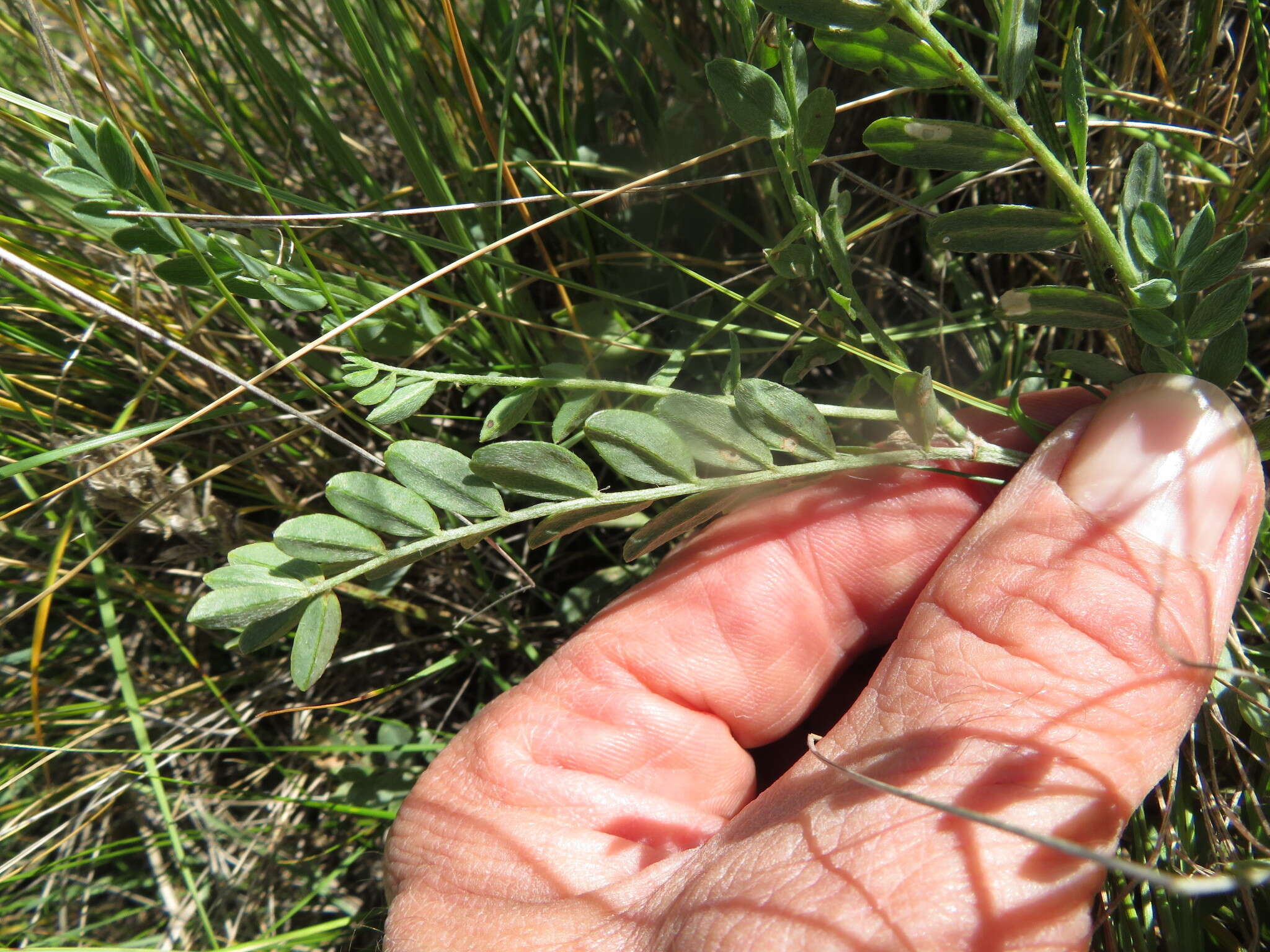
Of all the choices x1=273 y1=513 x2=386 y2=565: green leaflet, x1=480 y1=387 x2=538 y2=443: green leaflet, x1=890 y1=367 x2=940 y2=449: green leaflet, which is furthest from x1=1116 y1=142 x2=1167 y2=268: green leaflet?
x1=273 y1=513 x2=386 y2=565: green leaflet

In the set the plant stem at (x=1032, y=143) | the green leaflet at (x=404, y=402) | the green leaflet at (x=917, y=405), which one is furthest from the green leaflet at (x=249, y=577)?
the plant stem at (x=1032, y=143)

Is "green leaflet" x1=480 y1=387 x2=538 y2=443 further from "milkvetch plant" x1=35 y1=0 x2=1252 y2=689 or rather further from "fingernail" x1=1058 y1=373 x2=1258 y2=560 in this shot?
"fingernail" x1=1058 y1=373 x2=1258 y2=560

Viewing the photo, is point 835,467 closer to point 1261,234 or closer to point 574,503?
point 574,503

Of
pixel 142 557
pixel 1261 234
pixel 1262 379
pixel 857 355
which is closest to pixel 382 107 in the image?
pixel 857 355

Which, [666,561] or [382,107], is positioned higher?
[382,107]

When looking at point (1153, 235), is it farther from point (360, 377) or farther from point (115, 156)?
point (115, 156)

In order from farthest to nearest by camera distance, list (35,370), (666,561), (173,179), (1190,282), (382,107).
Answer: (173,179) < (35,370) < (666,561) < (382,107) < (1190,282)
